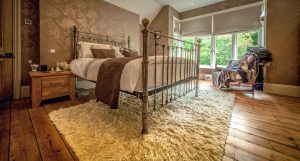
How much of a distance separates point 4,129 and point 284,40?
505 centimetres

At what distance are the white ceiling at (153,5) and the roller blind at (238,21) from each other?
2.09 ft

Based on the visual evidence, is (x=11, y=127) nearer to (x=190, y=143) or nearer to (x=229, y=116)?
(x=190, y=143)

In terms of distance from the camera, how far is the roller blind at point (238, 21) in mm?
4066

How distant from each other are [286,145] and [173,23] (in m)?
4.91

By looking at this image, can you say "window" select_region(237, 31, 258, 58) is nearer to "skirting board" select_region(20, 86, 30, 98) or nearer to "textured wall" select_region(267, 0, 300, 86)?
"textured wall" select_region(267, 0, 300, 86)

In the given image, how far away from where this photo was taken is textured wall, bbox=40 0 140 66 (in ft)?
9.20

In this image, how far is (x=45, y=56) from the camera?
2842 millimetres

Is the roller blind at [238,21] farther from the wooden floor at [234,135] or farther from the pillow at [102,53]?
the pillow at [102,53]

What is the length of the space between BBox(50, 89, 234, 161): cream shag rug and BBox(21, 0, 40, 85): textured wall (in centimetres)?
153

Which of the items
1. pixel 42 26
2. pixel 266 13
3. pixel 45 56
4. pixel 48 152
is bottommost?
pixel 48 152

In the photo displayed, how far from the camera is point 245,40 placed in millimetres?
4398

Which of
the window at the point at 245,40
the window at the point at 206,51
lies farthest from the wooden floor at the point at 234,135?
the window at the point at 206,51

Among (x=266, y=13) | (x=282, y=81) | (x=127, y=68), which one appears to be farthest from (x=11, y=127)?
(x=266, y=13)

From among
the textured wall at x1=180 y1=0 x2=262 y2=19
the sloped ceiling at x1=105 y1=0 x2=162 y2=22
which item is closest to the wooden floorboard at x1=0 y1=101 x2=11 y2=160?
the sloped ceiling at x1=105 y1=0 x2=162 y2=22
